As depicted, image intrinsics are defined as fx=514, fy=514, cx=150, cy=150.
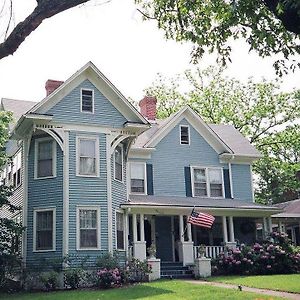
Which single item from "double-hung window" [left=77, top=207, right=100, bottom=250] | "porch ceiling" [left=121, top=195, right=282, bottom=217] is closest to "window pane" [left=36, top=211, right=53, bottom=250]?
"double-hung window" [left=77, top=207, right=100, bottom=250]

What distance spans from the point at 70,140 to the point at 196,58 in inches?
383

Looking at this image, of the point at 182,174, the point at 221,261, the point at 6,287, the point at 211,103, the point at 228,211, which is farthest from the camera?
the point at 211,103

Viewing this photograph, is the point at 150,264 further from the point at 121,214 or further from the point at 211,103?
the point at 211,103

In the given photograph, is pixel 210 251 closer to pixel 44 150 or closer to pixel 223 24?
pixel 44 150

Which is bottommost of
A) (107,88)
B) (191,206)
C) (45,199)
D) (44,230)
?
(44,230)

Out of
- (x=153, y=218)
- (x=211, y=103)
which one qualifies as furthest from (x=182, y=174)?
(x=211, y=103)

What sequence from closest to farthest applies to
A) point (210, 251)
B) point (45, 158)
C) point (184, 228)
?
point (45, 158), point (210, 251), point (184, 228)

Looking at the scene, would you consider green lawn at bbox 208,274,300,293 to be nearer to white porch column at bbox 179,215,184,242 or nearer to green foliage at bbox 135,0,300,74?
white porch column at bbox 179,215,184,242

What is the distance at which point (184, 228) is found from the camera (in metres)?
23.9

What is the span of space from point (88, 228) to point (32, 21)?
14.6m

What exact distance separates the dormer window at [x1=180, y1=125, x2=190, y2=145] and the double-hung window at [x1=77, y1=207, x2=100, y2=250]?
7508 millimetres

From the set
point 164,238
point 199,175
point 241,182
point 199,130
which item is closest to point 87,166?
point 164,238

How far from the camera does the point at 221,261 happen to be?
71.4 feet

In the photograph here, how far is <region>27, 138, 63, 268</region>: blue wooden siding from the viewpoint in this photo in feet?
62.7
